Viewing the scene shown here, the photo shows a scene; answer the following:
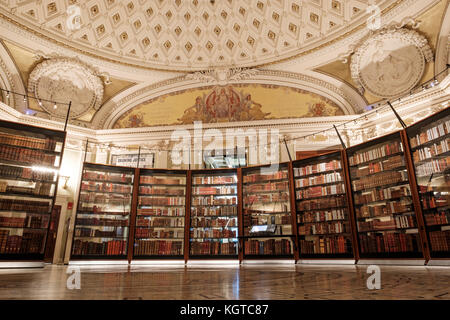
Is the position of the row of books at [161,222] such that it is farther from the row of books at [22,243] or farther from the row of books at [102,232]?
the row of books at [22,243]

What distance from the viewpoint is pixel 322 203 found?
657 centimetres

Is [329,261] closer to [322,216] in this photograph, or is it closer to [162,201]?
[322,216]

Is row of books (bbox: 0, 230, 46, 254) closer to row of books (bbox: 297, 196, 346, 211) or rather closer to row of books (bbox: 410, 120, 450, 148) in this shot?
row of books (bbox: 297, 196, 346, 211)

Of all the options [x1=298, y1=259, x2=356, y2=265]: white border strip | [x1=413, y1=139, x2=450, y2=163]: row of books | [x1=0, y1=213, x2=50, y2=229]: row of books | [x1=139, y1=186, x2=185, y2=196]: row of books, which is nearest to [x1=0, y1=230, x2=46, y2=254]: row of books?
[x1=0, y1=213, x2=50, y2=229]: row of books

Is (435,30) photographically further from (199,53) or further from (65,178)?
(65,178)

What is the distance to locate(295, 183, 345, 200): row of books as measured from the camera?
20.9 ft

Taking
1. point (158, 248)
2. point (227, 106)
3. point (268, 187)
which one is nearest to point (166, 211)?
point (158, 248)

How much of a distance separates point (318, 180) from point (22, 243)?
6.33 m

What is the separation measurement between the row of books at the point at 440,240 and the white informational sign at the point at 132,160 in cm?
790

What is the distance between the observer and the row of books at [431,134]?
4.47 meters

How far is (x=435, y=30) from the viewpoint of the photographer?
24.6ft

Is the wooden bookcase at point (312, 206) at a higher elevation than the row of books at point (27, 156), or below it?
below

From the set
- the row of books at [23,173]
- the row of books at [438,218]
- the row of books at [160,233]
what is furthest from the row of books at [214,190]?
the row of books at [438,218]
